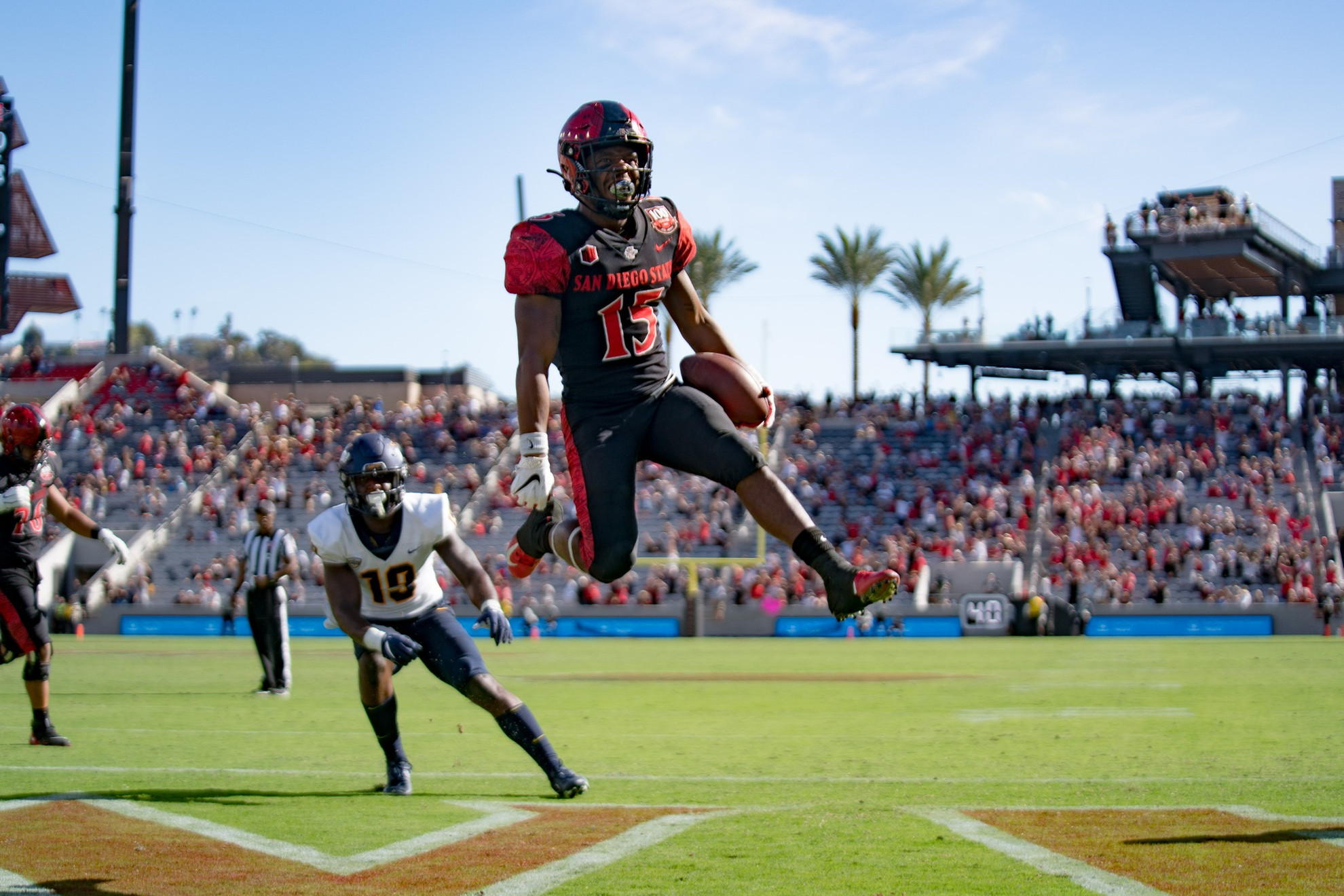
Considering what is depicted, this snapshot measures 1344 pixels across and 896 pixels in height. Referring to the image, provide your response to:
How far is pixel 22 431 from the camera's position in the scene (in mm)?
10047

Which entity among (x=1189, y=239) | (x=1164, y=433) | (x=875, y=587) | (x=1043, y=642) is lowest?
(x=1043, y=642)

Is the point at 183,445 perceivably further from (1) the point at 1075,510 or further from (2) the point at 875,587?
(2) the point at 875,587

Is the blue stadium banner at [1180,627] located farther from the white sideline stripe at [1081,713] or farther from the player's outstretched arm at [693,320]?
the player's outstretched arm at [693,320]

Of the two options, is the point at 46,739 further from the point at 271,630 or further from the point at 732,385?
the point at 732,385

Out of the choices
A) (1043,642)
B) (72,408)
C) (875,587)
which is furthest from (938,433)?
(875,587)

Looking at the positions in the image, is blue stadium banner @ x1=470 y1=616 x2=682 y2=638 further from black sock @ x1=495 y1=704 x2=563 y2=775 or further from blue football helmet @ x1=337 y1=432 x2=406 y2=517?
blue football helmet @ x1=337 y1=432 x2=406 y2=517

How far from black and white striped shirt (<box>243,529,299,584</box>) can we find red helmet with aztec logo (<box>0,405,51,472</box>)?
453 centimetres

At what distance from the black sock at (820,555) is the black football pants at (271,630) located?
9714 millimetres

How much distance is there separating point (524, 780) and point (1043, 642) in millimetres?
20167

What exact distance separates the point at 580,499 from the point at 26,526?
5.87 meters

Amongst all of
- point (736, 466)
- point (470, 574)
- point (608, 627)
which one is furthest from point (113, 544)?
point (608, 627)

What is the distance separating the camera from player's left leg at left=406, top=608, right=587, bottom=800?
26.4 feet

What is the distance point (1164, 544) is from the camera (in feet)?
102

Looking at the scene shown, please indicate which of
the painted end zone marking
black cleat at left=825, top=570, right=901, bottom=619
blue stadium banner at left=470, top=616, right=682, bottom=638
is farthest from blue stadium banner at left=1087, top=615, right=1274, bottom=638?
black cleat at left=825, top=570, right=901, bottom=619
